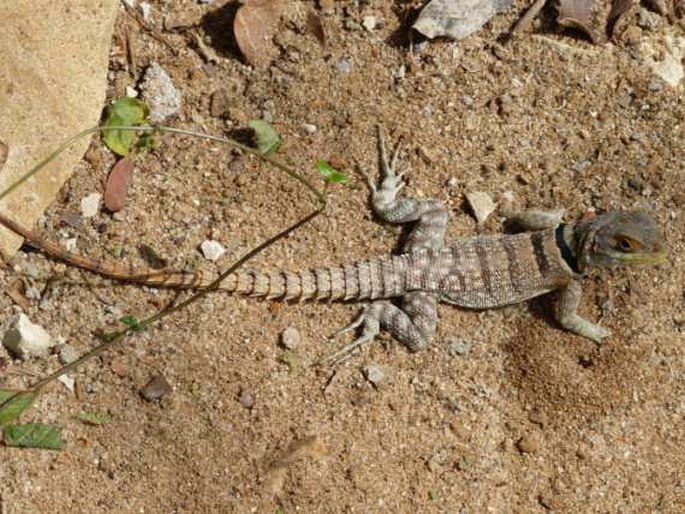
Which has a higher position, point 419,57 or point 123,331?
point 419,57

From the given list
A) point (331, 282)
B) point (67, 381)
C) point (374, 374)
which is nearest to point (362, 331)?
point (374, 374)

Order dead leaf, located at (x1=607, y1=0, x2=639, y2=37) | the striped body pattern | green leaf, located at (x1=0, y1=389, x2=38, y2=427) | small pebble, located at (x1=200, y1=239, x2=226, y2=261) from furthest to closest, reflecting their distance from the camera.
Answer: dead leaf, located at (x1=607, y1=0, x2=639, y2=37) → the striped body pattern → small pebble, located at (x1=200, y1=239, x2=226, y2=261) → green leaf, located at (x1=0, y1=389, x2=38, y2=427)

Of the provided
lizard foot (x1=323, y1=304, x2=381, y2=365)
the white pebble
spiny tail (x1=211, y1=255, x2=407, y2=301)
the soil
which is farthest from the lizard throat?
the white pebble

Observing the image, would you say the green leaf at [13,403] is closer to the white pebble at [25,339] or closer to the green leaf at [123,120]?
the white pebble at [25,339]

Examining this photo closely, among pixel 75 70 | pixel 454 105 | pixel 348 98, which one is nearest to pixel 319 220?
pixel 348 98

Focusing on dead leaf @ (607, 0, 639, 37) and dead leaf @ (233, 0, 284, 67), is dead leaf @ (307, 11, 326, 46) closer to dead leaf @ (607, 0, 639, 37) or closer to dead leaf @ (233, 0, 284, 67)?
dead leaf @ (233, 0, 284, 67)

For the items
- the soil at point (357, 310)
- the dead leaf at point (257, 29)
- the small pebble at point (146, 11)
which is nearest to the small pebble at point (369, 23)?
the soil at point (357, 310)

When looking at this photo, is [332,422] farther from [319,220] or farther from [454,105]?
[454,105]
